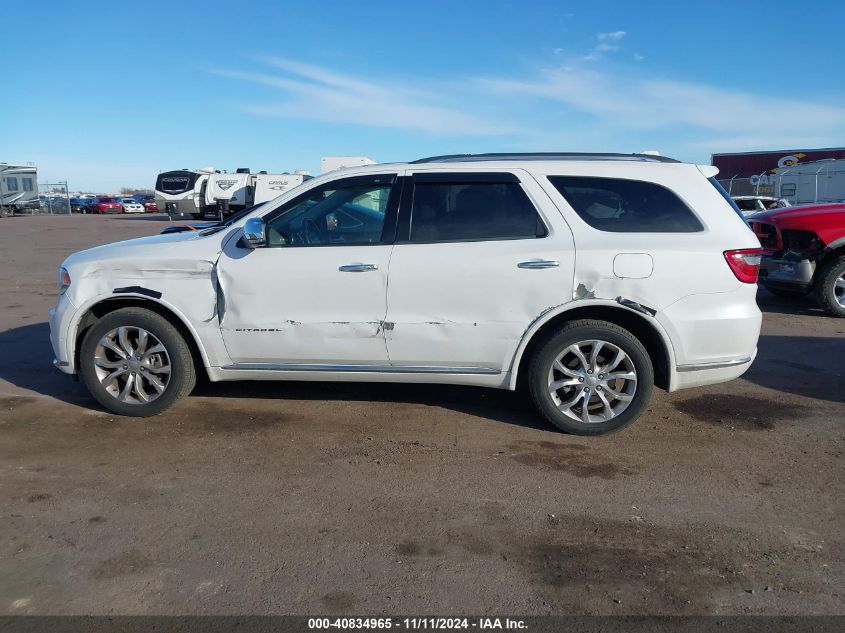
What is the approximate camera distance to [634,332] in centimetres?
501

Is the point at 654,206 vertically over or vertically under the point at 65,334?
over

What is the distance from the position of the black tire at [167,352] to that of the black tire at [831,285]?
798 centimetres

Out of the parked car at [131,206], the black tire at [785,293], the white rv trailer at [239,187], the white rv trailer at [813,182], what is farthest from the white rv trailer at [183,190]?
the black tire at [785,293]

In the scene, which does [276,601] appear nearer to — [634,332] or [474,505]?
[474,505]

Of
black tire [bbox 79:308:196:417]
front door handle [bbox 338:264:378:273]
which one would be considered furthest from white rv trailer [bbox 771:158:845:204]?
black tire [bbox 79:308:196:417]

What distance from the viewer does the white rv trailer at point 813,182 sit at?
24.9 meters

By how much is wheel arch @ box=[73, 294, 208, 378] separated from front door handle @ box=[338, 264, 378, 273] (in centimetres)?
120

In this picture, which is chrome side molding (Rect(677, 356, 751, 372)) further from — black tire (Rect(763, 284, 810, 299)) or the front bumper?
black tire (Rect(763, 284, 810, 299))

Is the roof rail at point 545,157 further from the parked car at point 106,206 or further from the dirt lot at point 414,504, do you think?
the parked car at point 106,206

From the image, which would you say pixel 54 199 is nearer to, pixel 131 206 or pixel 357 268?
pixel 131 206

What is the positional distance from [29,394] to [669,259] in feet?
16.9

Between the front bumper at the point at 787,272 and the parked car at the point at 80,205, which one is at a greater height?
the parked car at the point at 80,205

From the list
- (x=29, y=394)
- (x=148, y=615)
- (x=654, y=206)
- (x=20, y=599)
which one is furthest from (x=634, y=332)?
(x=29, y=394)

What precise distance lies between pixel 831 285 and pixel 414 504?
7.61 meters
